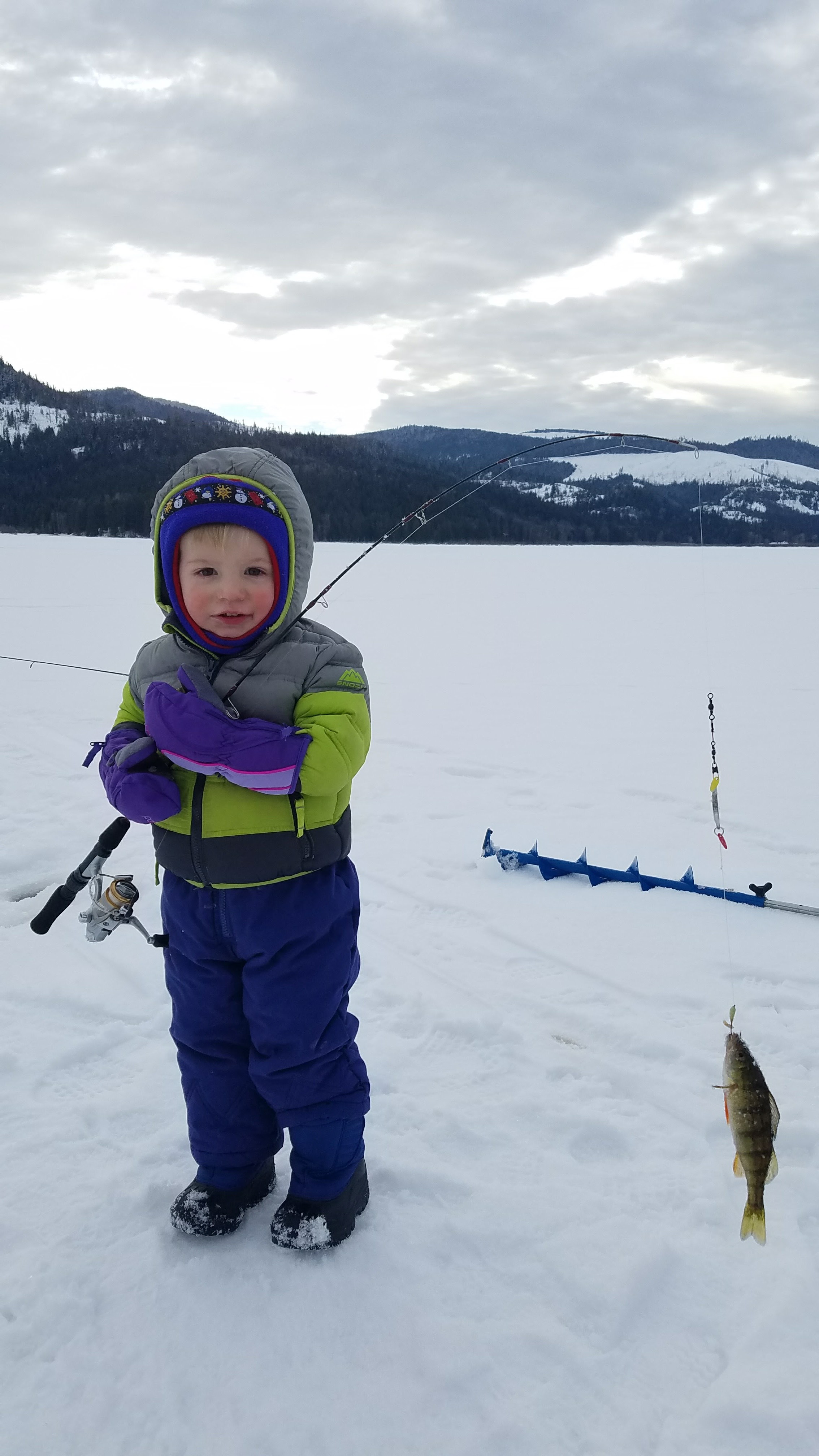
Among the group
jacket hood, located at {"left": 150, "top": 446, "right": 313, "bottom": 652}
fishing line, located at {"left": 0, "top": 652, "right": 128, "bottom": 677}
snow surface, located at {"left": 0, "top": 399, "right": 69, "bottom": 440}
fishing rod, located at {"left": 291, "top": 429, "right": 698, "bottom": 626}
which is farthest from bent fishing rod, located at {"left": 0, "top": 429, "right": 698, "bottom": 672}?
snow surface, located at {"left": 0, "top": 399, "right": 69, "bottom": 440}

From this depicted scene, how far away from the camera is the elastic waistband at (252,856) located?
6.61ft

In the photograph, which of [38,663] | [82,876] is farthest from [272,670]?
[38,663]

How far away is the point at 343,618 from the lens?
59.4ft

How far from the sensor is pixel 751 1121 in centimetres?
167

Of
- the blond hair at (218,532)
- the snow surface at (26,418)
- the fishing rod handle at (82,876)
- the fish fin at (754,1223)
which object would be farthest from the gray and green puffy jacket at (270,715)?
the snow surface at (26,418)

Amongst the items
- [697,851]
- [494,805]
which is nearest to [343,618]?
[494,805]

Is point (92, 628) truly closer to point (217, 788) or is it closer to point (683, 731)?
point (683, 731)

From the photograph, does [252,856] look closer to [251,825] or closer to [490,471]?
[251,825]

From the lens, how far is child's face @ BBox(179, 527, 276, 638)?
1.98 m

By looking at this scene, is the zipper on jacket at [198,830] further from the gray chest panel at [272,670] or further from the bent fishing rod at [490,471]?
the bent fishing rod at [490,471]

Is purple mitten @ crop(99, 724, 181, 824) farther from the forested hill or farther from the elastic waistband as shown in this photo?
the forested hill

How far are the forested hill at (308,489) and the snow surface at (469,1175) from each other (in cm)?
5773

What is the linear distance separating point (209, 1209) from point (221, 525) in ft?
5.97

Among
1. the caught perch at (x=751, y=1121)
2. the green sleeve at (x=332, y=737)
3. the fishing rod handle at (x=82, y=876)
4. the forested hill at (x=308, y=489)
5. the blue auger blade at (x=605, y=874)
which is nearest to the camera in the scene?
the caught perch at (x=751, y=1121)
